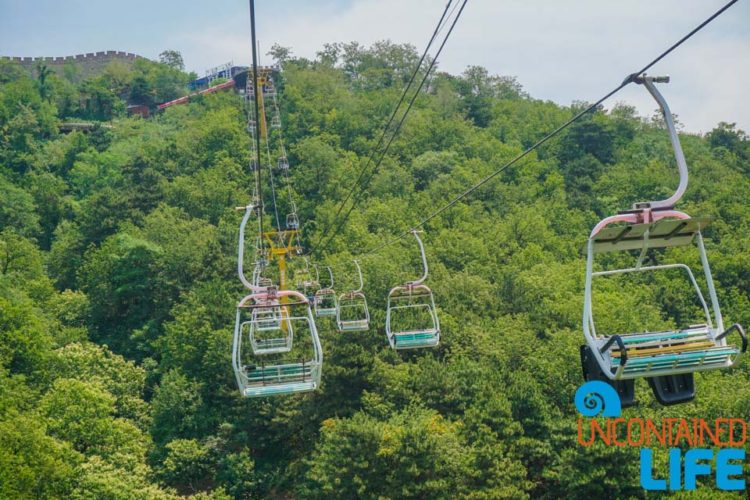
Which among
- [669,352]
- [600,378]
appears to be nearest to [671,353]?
[669,352]

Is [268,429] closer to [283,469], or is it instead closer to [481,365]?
[283,469]

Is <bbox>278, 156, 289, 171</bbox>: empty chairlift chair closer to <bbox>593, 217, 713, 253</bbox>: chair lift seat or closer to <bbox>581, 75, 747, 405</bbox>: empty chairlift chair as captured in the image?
<bbox>593, 217, 713, 253</bbox>: chair lift seat

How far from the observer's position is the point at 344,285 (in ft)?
119

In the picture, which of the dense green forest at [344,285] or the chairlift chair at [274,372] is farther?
the dense green forest at [344,285]

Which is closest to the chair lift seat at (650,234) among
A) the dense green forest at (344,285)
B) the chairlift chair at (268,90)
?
the dense green forest at (344,285)

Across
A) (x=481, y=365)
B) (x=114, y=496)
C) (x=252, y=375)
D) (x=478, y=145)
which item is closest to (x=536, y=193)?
(x=478, y=145)

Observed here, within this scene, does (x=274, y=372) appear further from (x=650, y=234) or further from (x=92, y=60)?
(x=92, y=60)

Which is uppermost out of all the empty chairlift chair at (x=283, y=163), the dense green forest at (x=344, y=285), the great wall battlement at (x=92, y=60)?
the great wall battlement at (x=92, y=60)

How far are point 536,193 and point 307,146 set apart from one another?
16.9 meters

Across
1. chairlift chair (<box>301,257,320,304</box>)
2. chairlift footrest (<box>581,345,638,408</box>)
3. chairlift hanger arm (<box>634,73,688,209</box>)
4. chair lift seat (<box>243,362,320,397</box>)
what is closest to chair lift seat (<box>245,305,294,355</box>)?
chair lift seat (<box>243,362,320,397</box>)

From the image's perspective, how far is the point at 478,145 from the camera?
61812 mm

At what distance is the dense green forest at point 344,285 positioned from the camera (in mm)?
26000

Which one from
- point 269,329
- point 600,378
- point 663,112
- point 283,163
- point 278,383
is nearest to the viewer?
point 663,112

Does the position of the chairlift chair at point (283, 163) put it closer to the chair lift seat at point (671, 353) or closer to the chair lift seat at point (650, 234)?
the chair lift seat at point (650, 234)
